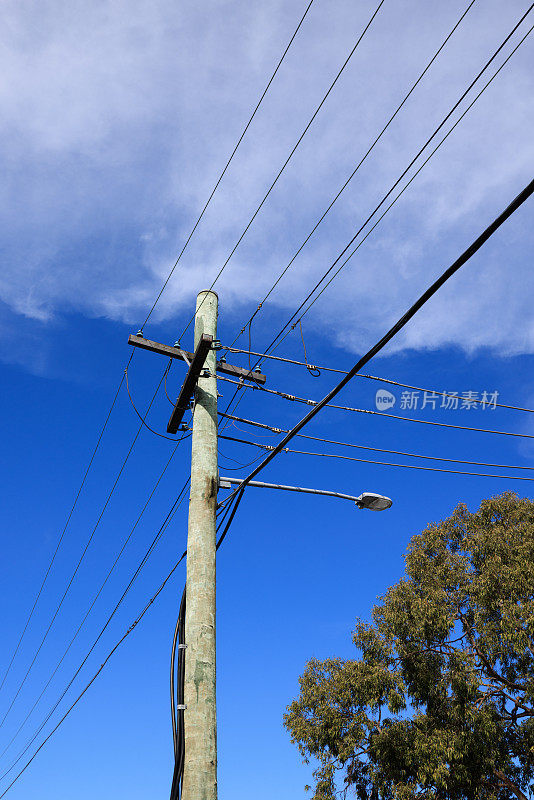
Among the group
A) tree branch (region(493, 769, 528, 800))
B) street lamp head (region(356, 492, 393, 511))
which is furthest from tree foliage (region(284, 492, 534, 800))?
street lamp head (region(356, 492, 393, 511))

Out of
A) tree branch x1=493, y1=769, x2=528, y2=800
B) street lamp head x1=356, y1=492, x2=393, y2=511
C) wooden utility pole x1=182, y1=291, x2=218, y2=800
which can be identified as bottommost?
tree branch x1=493, y1=769, x2=528, y2=800

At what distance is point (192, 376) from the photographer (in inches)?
351

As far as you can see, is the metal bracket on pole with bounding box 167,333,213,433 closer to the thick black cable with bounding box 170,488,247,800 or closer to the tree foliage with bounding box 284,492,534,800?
the thick black cable with bounding box 170,488,247,800

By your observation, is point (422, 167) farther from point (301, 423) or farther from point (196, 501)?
point (196, 501)

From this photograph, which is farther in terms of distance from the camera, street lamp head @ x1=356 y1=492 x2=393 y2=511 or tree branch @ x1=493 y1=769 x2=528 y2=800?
tree branch @ x1=493 y1=769 x2=528 y2=800

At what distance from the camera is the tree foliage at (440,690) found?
64.6 feet

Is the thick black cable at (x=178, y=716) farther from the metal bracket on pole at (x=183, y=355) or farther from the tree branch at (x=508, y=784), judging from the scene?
the tree branch at (x=508, y=784)

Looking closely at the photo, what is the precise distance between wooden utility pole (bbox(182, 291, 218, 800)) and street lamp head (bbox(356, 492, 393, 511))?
2.55 metres

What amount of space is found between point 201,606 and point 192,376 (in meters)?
3.09

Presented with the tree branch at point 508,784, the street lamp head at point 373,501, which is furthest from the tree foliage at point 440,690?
the street lamp head at point 373,501

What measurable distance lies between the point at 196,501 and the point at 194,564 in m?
0.78

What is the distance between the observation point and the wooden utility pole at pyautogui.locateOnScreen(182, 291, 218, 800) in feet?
21.0

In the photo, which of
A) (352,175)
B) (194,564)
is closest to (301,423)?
(194,564)

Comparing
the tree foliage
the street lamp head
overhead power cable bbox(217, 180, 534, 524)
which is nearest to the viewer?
overhead power cable bbox(217, 180, 534, 524)
